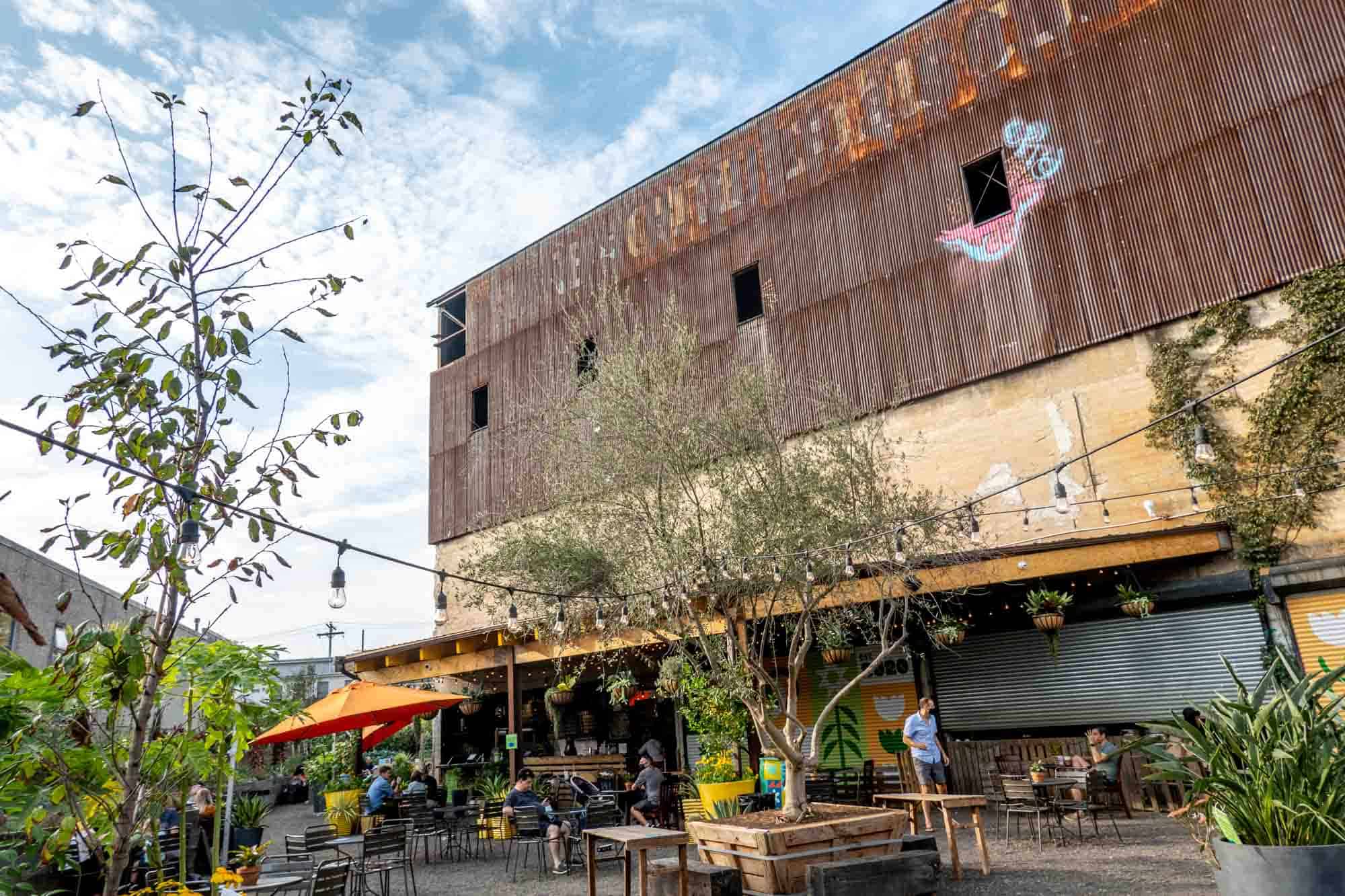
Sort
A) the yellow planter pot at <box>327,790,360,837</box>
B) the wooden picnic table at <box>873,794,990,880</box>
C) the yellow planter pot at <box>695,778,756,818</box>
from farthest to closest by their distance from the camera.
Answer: the yellow planter pot at <box>327,790,360,837</box> < the yellow planter pot at <box>695,778,756,818</box> < the wooden picnic table at <box>873,794,990,880</box>

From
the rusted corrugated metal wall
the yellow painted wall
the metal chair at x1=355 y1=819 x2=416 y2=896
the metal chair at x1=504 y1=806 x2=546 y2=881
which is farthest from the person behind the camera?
the rusted corrugated metal wall

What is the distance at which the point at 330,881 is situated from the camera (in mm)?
6980

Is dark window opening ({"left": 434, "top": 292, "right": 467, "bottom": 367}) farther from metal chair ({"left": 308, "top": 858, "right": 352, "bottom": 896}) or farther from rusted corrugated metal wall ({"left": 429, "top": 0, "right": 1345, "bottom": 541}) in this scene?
metal chair ({"left": 308, "top": 858, "right": 352, "bottom": 896})

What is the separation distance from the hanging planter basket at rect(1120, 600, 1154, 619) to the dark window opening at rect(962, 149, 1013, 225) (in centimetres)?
727

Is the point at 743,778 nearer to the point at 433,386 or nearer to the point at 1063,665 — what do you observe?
the point at 1063,665

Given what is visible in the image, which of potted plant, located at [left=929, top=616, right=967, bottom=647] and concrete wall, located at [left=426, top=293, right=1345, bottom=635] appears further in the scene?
concrete wall, located at [left=426, top=293, right=1345, bottom=635]

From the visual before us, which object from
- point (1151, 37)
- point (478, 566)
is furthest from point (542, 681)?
point (1151, 37)

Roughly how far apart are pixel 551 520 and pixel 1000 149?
10.3m

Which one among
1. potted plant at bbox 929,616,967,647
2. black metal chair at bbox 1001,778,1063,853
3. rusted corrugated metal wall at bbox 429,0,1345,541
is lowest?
black metal chair at bbox 1001,778,1063,853

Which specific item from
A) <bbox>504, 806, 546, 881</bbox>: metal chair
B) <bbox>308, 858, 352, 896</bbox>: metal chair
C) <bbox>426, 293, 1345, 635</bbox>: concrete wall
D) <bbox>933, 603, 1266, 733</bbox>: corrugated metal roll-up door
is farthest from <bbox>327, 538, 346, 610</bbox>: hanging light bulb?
<bbox>933, 603, 1266, 733</bbox>: corrugated metal roll-up door

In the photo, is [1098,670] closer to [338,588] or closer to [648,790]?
[648,790]

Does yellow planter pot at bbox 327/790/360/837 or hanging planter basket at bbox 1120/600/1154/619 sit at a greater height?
hanging planter basket at bbox 1120/600/1154/619

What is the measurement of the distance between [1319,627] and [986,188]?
8920 mm

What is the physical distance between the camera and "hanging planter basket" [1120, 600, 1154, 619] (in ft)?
39.8
